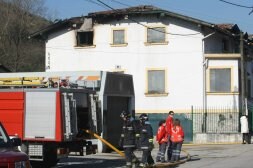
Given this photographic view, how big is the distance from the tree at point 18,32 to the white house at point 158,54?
1852 cm

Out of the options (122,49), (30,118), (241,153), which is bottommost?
(241,153)

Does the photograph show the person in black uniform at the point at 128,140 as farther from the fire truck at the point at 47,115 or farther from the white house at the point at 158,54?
the white house at the point at 158,54

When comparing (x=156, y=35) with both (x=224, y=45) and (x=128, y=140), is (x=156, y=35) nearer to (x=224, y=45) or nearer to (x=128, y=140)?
(x=224, y=45)

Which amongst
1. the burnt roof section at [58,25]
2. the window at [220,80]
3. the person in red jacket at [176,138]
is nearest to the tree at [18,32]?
the burnt roof section at [58,25]

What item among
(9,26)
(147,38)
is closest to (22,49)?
(9,26)

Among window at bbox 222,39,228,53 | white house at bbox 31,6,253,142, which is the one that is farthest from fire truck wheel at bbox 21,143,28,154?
window at bbox 222,39,228,53

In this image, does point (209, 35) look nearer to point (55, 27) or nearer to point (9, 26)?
point (55, 27)

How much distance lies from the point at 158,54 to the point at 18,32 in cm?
2579

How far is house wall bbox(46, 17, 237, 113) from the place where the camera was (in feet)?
121

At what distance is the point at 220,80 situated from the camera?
36188 mm

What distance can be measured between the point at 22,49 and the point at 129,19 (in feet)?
82.7

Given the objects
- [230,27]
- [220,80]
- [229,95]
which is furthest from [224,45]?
[229,95]

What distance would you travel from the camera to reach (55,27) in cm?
4038

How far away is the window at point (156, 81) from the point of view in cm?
3756
